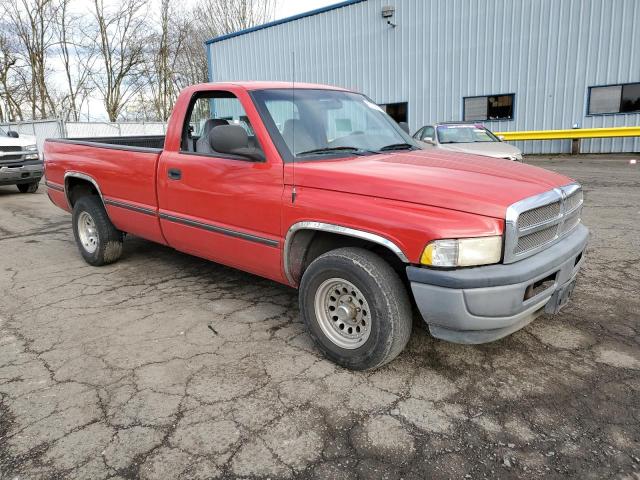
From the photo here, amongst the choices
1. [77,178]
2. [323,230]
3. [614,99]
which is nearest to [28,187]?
[77,178]

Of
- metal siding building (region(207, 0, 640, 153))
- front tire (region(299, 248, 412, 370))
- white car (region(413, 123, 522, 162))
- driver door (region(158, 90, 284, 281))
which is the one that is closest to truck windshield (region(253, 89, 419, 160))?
driver door (region(158, 90, 284, 281))

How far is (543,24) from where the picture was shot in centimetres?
1647

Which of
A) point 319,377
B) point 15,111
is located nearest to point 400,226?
point 319,377

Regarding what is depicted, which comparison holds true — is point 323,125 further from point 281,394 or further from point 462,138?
point 462,138

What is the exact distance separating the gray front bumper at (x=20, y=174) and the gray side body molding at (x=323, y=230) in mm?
10445

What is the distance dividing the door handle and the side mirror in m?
0.75

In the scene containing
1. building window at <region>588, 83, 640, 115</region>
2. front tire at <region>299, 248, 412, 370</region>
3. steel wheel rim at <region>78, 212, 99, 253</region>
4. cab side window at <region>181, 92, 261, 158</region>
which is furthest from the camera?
building window at <region>588, 83, 640, 115</region>

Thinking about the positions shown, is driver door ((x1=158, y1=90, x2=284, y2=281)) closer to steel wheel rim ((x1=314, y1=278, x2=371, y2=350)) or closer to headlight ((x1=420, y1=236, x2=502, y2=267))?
steel wheel rim ((x1=314, y1=278, x2=371, y2=350))

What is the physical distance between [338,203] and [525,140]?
1698cm

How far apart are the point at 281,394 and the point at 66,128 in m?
20.9

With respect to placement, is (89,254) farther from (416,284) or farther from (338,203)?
(416,284)

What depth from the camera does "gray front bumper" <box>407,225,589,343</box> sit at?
2.55 meters

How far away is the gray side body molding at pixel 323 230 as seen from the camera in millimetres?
2721

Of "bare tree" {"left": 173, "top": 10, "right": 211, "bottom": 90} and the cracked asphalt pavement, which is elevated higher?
"bare tree" {"left": 173, "top": 10, "right": 211, "bottom": 90}
